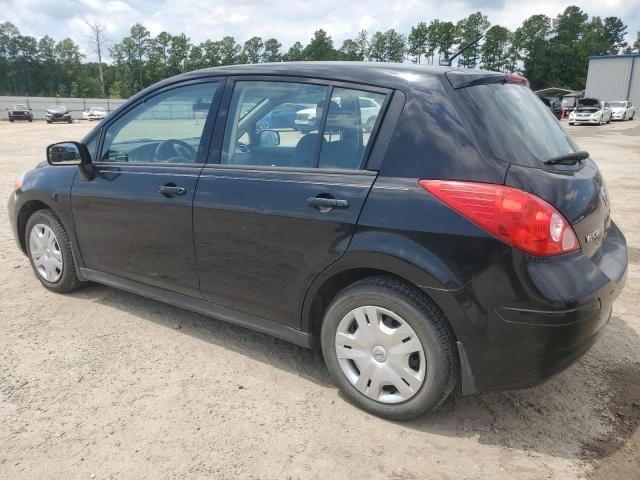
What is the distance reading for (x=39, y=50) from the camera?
10069 centimetres

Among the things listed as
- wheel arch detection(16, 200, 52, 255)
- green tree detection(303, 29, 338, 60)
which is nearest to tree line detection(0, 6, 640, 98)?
green tree detection(303, 29, 338, 60)

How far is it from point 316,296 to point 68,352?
70.0 inches

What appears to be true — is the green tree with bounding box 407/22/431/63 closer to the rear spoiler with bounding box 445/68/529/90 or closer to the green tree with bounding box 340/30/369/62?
the green tree with bounding box 340/30/369/62

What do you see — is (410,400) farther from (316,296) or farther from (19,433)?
(19,433)

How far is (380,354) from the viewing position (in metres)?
2.62

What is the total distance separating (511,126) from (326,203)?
0.97 metres

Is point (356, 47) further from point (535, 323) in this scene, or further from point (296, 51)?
point (535, 323)

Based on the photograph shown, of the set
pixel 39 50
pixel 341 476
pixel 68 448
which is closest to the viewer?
pixel 341 476

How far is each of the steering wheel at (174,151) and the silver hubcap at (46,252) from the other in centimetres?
132

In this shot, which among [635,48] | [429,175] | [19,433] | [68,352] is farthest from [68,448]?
[635,48]

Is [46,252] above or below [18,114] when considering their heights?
above

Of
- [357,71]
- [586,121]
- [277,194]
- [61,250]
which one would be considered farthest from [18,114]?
[357,71]

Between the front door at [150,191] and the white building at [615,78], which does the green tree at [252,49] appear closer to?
the white building at [615,78]

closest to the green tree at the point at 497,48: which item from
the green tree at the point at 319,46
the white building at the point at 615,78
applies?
the green tree at the point at 319,46
